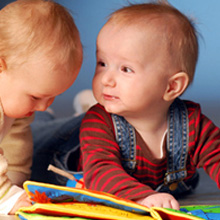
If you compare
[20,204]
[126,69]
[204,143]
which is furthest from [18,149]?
[204,143]

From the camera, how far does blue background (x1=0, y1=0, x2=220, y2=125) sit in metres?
2.63

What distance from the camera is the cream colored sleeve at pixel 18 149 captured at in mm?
1314

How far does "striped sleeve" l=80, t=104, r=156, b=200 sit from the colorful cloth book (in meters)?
0.13

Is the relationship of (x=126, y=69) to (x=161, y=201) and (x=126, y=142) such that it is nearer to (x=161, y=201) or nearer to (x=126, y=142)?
(x=126, y=142)

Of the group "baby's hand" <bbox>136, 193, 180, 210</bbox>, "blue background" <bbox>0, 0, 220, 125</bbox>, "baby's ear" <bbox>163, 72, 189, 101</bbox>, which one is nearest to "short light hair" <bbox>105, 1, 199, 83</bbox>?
"baby's ear" <bbox>163, 72, 189, 101</bbox>

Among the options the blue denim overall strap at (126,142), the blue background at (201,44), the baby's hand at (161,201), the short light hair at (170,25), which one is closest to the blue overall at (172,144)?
the blue denim overall strap at (126,142)

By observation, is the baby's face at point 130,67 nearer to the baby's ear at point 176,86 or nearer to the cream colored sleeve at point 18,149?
the baby's ear at point 176,86

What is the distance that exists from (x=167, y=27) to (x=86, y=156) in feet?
1.33

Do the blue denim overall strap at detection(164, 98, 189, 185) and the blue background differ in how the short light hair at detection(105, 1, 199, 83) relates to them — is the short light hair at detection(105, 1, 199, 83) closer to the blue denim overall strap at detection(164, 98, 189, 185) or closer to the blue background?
the blue denim overall strap at detection(164, 98, 189, 185)

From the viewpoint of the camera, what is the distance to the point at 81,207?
3.04 feet

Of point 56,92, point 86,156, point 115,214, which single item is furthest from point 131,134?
point 115,214

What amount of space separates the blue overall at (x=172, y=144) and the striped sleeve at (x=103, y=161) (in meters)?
0.03

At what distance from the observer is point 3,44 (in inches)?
41.4

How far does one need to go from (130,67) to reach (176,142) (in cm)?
27
